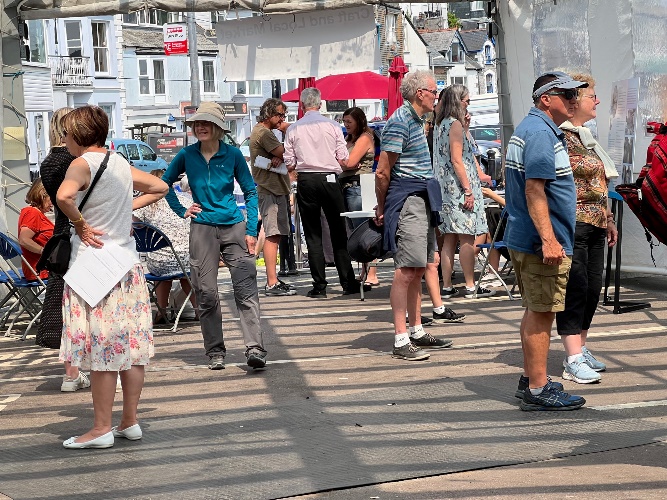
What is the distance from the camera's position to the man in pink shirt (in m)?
11.9

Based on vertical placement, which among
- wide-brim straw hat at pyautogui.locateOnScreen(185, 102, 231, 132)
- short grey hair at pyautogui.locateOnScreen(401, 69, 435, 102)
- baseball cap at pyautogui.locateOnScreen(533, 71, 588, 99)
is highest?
short grey hair at pyautogui.locateOnScreen(401, 69, 435, 102)

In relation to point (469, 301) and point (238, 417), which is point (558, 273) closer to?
point (238, 417)

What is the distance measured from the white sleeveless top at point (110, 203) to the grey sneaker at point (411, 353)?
251 cm

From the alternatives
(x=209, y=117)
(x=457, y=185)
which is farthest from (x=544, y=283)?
(x=457, y=185)

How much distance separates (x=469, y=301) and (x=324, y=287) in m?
1.71

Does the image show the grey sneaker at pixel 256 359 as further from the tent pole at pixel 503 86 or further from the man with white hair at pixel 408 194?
the tent pole at pixel 503 86

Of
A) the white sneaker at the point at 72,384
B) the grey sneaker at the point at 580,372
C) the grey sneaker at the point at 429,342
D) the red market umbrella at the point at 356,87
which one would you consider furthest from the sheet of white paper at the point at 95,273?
the red market umbrella at the point at 356,87

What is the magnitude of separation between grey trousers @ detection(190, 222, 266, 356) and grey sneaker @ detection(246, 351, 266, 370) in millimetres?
284

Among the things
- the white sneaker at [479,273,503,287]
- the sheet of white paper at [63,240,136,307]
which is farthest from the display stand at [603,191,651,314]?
the sheet of white paper at [63,240,136,307]

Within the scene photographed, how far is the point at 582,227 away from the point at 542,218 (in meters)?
0.92

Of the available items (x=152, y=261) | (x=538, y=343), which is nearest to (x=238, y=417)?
(x=538, y=343)

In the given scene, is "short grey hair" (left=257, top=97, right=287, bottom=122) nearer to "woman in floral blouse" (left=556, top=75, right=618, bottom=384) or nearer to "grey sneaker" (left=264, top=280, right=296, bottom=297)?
"grey sneaker" (left=264, top=280, right=296, bottom=297)

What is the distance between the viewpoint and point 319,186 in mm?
11891

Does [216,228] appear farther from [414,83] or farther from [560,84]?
[560,84]
